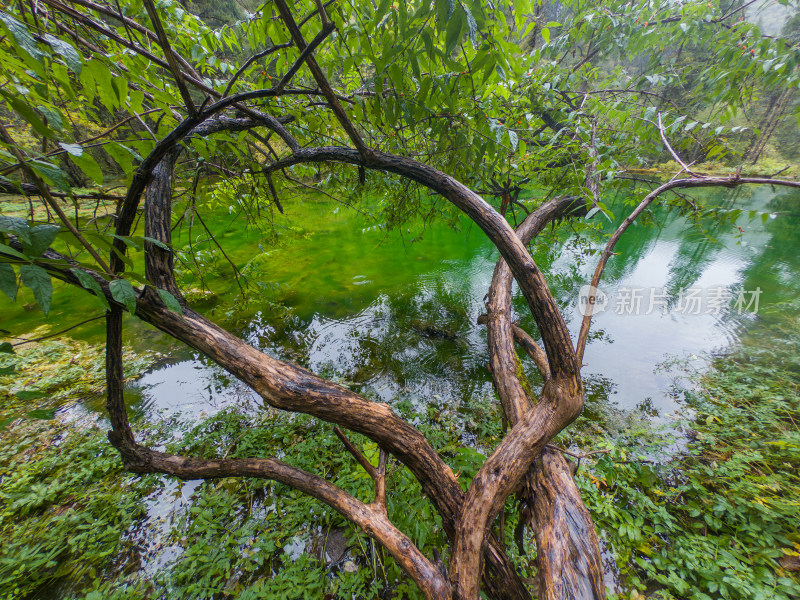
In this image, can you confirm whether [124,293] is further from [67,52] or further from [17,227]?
[67,52]

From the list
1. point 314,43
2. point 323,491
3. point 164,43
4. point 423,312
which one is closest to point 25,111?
point 164,43

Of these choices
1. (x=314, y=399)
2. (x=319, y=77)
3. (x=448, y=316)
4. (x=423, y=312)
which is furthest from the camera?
(x=423, y=312)

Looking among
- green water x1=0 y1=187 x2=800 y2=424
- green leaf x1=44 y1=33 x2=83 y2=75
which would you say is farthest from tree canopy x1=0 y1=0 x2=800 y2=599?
green water x1=0 y1=187 x2=800 y2=424

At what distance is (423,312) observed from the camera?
4.41 metres

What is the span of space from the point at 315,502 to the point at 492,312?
204cm

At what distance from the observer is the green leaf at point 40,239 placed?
65 centimetres

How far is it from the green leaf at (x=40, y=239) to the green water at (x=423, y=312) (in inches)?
56.4

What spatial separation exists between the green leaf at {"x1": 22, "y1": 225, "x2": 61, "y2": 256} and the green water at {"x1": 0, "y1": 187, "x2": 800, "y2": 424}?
4.70ft

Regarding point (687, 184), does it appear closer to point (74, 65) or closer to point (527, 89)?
point (527, 89)

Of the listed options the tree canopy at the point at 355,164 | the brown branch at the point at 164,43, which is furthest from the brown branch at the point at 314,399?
the brown branch at the point at 164,43

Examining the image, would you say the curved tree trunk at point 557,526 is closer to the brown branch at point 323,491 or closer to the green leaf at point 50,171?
the brown branch at point 323,491

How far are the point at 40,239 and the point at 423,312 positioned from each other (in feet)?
13.0

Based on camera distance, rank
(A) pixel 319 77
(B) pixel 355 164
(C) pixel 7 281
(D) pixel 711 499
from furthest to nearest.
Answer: (D) pixel 711 499, (B) pixel 355 164, (A) pixel 319 77, (C) pixel 7 281

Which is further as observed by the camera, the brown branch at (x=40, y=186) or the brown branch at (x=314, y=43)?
the brown branch at (x=314, y=43)
